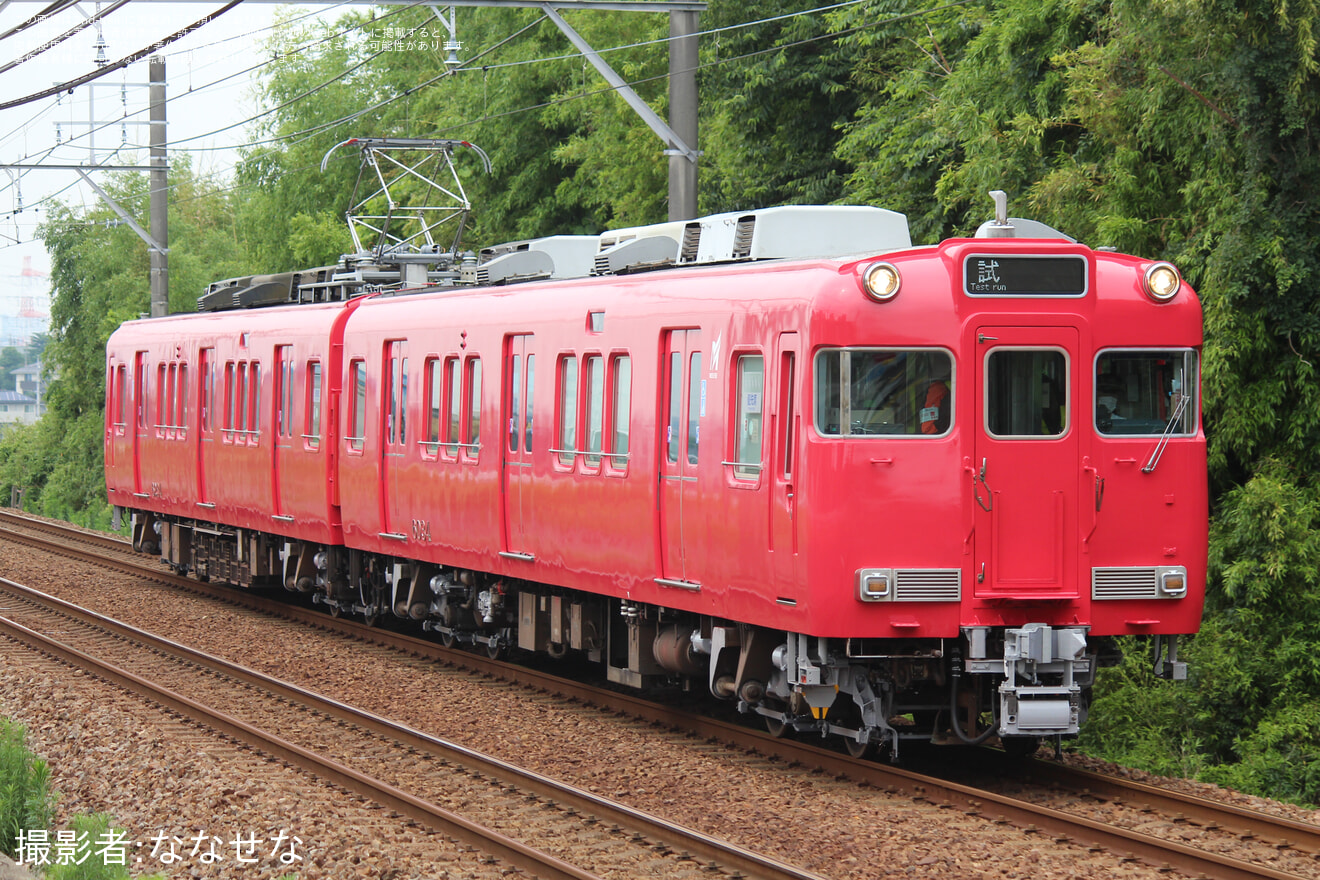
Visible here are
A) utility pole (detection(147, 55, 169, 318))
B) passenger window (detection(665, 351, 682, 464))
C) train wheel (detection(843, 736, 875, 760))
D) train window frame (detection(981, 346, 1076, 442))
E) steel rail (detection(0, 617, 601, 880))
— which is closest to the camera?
steel rail (detection(0, 617, 601, 880))

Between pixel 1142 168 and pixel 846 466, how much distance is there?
6.80m

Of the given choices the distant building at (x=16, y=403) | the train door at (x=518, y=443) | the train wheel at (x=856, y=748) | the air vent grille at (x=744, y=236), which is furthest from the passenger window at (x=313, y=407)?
the distant building at (x=16, y=403)

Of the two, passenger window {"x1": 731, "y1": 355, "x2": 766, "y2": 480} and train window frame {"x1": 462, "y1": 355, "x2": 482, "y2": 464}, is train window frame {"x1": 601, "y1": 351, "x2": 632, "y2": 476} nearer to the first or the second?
passenger window {"x1": 731, "y1": 355, "x2": 766, "y2": 480}

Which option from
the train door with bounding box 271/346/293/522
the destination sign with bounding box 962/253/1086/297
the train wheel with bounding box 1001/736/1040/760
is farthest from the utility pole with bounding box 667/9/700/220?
the train wheel with bounding box 1001/736/1040/760

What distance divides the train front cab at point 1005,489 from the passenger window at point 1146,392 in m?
0.01

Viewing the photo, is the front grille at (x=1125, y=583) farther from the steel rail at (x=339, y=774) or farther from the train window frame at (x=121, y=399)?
the train window frame at (x=121, y=399)

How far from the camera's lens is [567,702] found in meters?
13.7

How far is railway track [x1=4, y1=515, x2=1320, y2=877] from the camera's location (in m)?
8.41

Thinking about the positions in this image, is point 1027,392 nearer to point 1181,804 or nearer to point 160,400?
point 1181,804

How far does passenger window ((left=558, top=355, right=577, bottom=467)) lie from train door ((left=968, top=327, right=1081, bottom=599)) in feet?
13.0

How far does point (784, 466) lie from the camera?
404 inches

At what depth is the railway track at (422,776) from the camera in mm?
8609

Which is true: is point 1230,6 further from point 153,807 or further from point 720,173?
point 720,173

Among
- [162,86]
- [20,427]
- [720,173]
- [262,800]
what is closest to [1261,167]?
[262,800]
